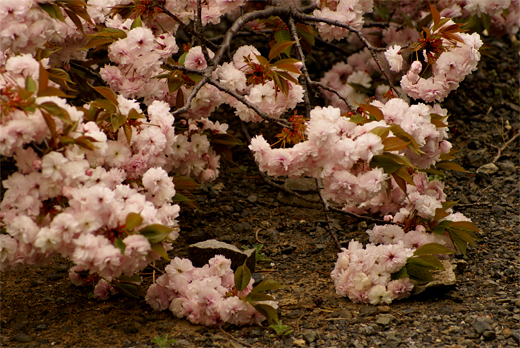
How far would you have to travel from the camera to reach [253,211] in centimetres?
303

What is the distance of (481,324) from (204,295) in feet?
3.25

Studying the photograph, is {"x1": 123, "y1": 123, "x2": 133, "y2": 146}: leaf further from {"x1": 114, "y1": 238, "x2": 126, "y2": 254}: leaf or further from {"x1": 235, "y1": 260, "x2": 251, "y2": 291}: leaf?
{"x1": 235, "y1": 260, "x2": 251, "y2": 291}: leaf

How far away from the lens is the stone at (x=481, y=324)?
1874mm

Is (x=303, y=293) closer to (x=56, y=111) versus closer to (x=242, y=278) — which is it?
(x=242, y=278)

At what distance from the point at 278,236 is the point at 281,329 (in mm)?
882

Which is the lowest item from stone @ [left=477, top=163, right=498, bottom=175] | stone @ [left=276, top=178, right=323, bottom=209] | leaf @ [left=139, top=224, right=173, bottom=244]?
stone @ [left=276, top=178, right=323, bottom=209]

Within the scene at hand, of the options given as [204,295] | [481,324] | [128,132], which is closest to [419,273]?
[481,324]

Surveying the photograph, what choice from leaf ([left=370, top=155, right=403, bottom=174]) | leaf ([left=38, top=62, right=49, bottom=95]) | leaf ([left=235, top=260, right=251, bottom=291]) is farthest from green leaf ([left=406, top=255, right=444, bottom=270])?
leaf ([left=38, top=62, right=49, bottom=95])

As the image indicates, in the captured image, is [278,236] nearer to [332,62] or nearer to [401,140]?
[401,140]

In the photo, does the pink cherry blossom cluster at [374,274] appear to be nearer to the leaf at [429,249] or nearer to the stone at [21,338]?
the leaf at [429,249]

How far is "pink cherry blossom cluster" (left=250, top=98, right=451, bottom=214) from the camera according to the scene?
6.10ft

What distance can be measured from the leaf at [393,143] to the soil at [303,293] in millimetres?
622

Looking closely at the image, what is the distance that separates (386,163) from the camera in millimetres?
1886

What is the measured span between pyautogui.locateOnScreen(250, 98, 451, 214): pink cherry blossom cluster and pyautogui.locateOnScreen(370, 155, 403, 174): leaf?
20 mm
